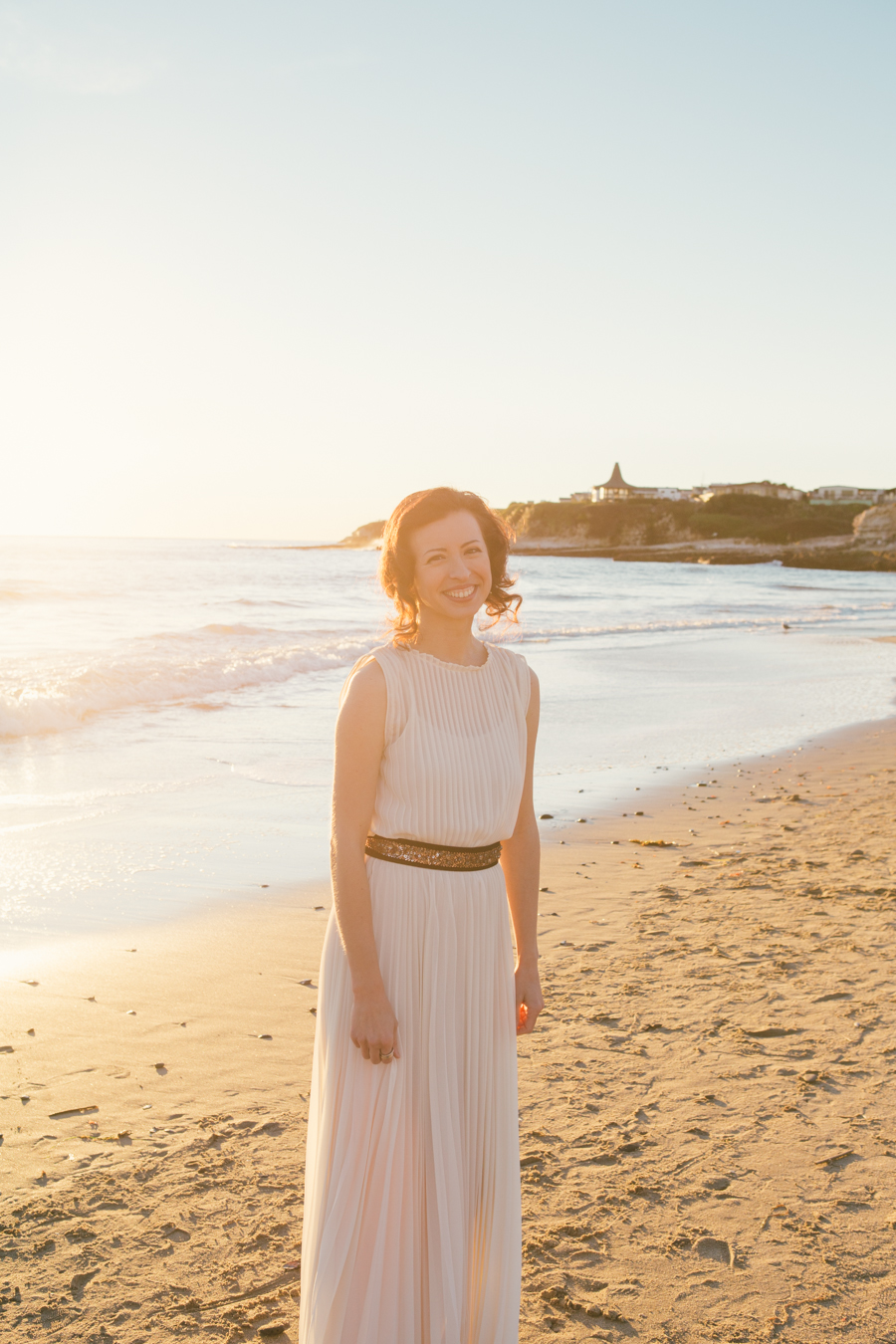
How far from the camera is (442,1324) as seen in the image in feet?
6.93

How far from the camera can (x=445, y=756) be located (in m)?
2.18

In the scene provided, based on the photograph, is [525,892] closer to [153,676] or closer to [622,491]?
[153,676]

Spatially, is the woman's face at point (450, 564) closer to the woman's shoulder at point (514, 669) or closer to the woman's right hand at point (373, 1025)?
the woman's shoulder at point (514, 669)

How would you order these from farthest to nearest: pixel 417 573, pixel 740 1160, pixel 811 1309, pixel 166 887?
pixel 166 887
pixel 740 1160
pixel 811 1309
pixel 417 573

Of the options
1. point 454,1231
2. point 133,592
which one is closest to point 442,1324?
point 454,1231

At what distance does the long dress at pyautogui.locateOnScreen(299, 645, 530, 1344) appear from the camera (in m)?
2.11

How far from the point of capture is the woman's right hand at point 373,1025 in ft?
6.84

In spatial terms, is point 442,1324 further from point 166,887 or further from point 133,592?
point 133,592

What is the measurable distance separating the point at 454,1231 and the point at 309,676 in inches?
569

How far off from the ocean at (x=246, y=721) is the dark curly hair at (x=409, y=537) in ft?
0.29

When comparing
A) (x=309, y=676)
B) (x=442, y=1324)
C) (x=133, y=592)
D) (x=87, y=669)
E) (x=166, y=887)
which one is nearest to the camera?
(x=442, y=1324)

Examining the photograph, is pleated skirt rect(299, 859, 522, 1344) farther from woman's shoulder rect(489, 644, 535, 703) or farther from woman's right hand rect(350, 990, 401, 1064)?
woman's shoulder rect(489, 644, 535, 703)

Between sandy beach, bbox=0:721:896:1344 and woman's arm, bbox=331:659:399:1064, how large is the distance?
1.07 metres

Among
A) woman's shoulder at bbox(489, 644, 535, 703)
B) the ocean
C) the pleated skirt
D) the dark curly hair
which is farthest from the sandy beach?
the dark curly hair
